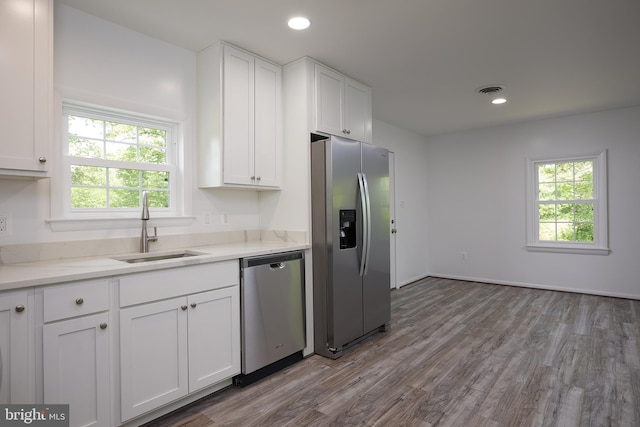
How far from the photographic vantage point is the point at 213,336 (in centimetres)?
220

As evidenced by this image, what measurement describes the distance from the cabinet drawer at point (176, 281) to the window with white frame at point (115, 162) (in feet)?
2.61

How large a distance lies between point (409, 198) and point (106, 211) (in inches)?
169

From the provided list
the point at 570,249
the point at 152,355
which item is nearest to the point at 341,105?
the point at 152,355

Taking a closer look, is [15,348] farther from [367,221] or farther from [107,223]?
[367,221]

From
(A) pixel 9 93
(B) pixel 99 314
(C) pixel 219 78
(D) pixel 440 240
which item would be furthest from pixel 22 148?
(D) pixel 440 240

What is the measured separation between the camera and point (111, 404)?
5.78 feet

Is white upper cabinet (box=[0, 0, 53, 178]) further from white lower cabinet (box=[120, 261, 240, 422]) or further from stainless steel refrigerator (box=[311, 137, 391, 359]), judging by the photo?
stainless steel refrigerator (box=[311, 137, 391, 359])

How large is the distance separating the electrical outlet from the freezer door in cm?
247

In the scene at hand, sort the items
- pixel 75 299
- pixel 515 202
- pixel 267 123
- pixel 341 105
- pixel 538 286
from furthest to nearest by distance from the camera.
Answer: pixel 515 202
pixel 538 286
pixel 341 105
pixel 267 123
pixel 75 299

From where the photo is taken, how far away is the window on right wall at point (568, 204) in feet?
15.1

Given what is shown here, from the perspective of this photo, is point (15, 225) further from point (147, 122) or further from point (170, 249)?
point (147, 122)

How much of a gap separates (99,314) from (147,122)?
1506 mm

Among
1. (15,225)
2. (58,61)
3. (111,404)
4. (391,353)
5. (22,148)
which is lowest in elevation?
(391,353)

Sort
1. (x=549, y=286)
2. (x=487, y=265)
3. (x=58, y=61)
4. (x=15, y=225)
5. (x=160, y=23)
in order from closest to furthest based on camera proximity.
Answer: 1. (x=15, y=225)
2. (x=58, y=61)
3. (x=160, y=23)
4. (x=549, y=286)
5. (x=487, y=265)
